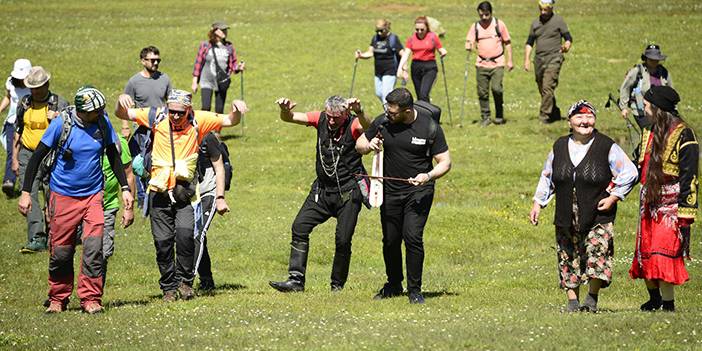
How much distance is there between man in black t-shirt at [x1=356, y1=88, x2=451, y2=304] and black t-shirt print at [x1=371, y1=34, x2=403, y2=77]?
44.6 ft

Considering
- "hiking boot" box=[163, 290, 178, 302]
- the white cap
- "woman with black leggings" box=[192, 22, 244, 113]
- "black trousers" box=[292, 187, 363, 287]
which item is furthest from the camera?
"woman with black leggings" box=[192, 22, 244, 113]

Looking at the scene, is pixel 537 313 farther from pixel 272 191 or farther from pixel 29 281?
pixel 272 191

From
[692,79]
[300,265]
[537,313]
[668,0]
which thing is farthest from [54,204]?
[668,0]

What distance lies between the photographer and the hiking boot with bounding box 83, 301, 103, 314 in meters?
13.3

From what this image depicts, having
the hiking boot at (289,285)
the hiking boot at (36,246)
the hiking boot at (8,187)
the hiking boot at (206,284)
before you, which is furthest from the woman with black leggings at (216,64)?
the hiking boot at (289,285)

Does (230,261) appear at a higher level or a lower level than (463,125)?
lower

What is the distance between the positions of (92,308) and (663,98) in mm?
6433

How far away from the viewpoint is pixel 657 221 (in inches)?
503

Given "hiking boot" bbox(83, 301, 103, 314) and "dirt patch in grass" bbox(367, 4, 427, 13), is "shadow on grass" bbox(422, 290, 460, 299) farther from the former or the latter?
"dirt patch in grass" bbox(367, 4, 427, 13)

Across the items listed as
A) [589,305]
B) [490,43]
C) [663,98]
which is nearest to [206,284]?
[589,305]

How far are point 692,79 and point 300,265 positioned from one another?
2367 cm

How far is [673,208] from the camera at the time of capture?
12680 millimetres

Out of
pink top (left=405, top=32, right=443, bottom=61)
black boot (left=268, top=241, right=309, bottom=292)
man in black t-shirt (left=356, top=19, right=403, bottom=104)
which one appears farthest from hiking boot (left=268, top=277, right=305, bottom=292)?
pink top (left=405, top=32, right=443, bottom=61)

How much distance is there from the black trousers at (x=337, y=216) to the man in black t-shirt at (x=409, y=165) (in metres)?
0.86
